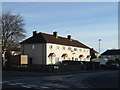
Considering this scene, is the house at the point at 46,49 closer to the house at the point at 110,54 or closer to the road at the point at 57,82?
the road at the point at 57,82

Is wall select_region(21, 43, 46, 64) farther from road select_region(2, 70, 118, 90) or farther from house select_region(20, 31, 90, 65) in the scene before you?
road select_region(2, 70, 118, 90)

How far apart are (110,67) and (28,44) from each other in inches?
766

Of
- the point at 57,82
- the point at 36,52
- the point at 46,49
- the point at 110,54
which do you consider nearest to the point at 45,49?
the point at 46,49

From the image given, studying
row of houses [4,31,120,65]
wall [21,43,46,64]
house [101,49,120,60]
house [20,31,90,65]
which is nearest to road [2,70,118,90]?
row of houses [4,31,120,65]

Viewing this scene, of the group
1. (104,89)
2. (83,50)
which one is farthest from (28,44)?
(104,89)

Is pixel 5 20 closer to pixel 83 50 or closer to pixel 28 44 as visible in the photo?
pixel 28 44

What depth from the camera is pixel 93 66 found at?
5506 cm

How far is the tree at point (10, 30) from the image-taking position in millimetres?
53031

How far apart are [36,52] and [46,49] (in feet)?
8.34

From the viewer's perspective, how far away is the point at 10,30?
53.5 meters

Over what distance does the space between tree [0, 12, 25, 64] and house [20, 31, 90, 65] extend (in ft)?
17.1

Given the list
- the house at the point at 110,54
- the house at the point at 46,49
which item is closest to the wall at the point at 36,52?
the house at the point at 46,49

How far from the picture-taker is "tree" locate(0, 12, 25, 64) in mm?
53031

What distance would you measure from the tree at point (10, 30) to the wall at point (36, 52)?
16.6 feet
